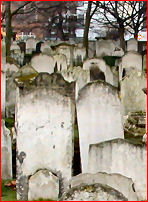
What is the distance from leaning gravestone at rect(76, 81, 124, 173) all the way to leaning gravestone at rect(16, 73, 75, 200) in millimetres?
486

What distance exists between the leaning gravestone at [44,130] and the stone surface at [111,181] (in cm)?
151

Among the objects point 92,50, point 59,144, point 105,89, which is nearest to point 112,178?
point 59,144

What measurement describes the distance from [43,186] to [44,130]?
2.67 feet

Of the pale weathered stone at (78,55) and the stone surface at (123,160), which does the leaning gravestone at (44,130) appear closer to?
the stone surface at (123,160)

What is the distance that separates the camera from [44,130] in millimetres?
7344

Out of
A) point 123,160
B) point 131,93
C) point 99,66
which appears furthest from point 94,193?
point 99,66

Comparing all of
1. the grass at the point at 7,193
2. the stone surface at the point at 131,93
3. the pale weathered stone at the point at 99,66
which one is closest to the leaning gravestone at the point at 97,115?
the grass at the point at 7,193

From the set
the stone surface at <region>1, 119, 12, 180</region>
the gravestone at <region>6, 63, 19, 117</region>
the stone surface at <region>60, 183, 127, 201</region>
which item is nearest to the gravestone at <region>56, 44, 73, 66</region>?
the gravestone at <region>6, 63, 19, 117</region>

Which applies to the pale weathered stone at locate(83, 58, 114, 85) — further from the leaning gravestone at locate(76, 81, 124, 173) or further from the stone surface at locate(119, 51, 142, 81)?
the leaning gravestone at locate(76, 81, 124, 173)

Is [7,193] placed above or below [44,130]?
below

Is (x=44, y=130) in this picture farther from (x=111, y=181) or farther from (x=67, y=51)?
(x=67, y=51)

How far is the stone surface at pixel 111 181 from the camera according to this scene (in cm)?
579

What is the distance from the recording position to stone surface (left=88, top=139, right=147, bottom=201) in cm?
667

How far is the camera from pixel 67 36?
122ft
